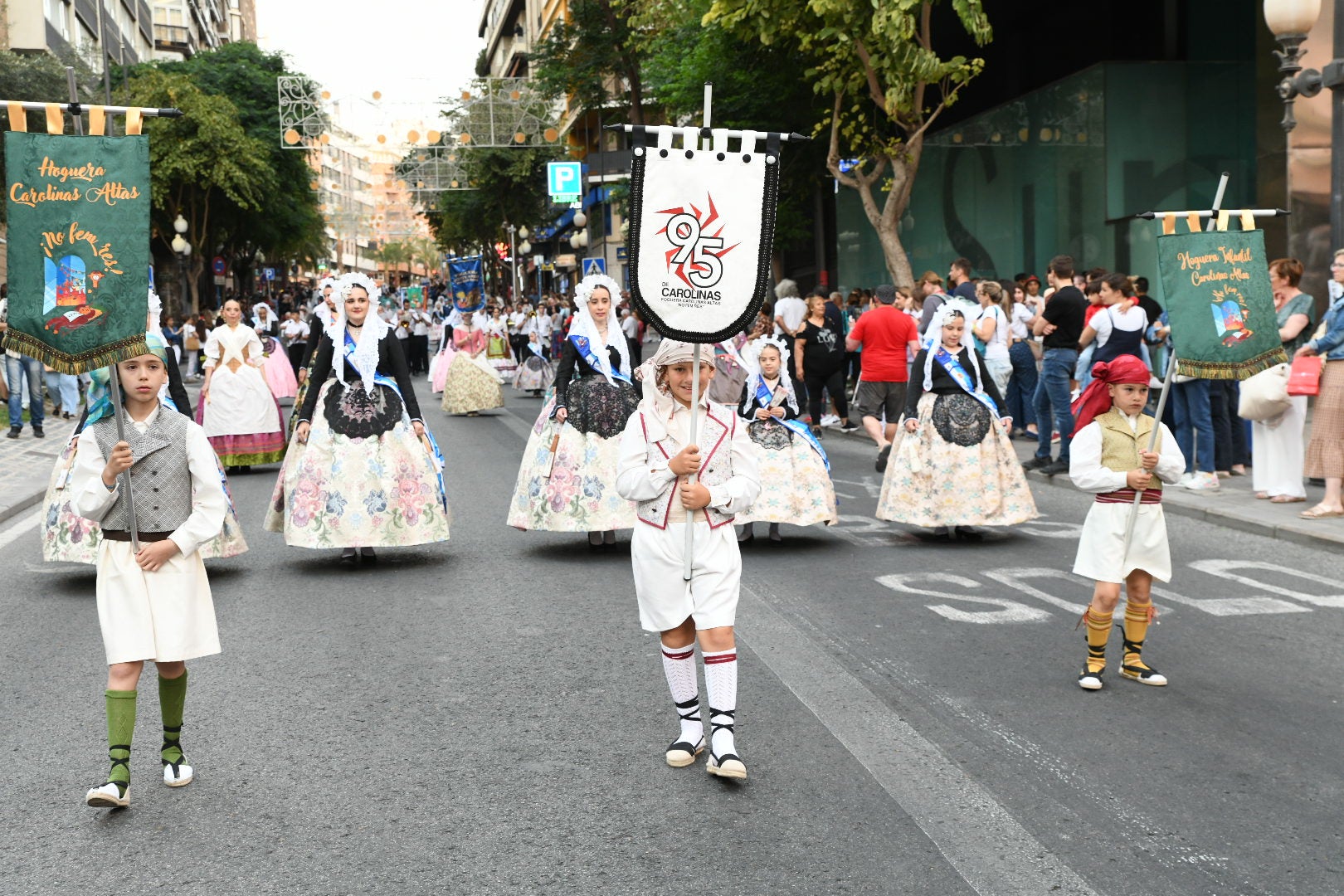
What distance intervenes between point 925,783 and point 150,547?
8.99ft

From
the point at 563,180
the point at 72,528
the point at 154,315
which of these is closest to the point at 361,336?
the point at 154,315

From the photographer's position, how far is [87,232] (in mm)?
4984

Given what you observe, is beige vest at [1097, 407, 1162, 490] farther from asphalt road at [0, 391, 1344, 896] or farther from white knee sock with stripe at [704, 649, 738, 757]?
white knee sock with stripe at [704, 649, 738, 757]

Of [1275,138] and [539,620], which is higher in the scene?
[1275,138]

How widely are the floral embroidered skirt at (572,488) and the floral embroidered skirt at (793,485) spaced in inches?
37.4

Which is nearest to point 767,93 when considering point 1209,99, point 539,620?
point 1209,99

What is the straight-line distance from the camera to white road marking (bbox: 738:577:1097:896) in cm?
416

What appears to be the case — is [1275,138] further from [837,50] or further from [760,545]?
[760,545]

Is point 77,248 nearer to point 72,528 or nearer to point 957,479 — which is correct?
point 72,528

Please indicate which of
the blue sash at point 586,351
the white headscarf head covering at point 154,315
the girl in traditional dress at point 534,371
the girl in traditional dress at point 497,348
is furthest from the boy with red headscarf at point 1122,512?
the girl in traditional dress at point 534,371

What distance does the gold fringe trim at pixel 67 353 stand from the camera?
493 cm

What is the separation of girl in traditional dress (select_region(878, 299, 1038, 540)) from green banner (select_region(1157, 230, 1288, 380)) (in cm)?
325

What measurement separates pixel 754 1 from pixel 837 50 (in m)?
1.30

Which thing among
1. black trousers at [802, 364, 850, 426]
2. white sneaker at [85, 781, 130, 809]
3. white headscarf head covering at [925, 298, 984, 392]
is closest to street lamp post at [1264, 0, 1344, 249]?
white headscarf head covering at [925, 298, 984, 392]
